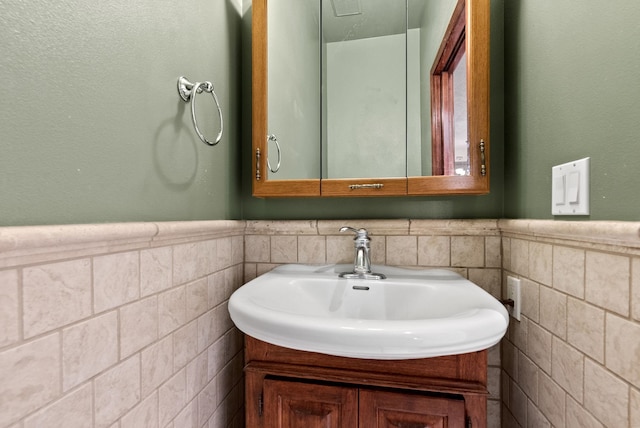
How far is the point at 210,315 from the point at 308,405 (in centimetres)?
39

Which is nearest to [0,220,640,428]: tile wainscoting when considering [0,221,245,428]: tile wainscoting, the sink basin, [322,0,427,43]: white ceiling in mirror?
[0,221,245,428]: tile wainscoting

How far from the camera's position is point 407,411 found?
0.66m

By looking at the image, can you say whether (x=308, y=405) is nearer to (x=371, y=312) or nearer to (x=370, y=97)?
(x=371, y=312)

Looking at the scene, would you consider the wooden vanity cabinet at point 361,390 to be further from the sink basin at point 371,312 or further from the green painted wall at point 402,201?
the green painted wall at point 402,201

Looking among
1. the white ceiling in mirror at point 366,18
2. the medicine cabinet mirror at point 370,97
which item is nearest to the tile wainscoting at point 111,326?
the medicine cabinet mirror at point 370,97

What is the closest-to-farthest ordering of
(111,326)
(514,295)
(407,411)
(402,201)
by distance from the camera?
(111,326), (407,411), (514,295), (402,201)

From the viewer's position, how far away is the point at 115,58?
1.91ft

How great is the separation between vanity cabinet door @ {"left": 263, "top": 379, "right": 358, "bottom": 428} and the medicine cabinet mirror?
0.59 m

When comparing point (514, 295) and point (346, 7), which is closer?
point (514, 295)

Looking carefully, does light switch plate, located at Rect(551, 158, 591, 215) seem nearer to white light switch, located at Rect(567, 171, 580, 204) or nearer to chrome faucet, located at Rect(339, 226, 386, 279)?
white light switch, located at Rect(567, 171, 580, 204)

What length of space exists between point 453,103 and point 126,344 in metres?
1.10

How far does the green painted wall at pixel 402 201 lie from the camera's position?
3.24 feet

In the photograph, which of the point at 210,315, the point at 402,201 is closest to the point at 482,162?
the point at 402,201

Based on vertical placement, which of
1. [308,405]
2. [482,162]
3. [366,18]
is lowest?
[308,405]
